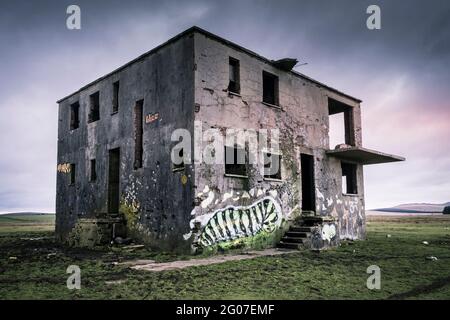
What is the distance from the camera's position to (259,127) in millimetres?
12086

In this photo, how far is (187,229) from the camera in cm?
979

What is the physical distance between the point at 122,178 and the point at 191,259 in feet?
16.8

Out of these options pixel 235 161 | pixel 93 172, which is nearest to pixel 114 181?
Result: pixel 93 172

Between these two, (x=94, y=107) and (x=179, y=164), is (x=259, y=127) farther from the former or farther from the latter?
(x=94, y=107)

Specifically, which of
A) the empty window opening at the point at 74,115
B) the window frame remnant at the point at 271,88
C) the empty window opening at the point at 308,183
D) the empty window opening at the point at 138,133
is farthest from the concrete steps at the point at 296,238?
the empty window opening at the point at 74,115

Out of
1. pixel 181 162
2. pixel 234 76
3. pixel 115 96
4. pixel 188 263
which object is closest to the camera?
pixel 188 263

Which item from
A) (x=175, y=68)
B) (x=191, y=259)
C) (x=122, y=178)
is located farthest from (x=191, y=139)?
(x=122, y=178)

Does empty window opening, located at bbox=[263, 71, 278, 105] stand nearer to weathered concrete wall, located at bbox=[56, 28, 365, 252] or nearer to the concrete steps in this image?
weathered concrete wall, located at bbox=[56, 28, 365, 252]

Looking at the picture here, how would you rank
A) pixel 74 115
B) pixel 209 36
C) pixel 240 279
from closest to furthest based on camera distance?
1. pixel 240 279
2. pixel 209 36
3. pixel 74 115

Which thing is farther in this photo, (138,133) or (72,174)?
(72,174)

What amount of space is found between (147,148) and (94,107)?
496cm

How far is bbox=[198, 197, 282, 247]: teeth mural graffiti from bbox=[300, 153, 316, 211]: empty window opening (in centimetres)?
237

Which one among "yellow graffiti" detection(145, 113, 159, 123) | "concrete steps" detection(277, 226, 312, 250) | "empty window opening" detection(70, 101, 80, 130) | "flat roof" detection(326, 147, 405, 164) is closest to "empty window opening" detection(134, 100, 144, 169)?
"yellow graffiti" detection(145, 113, 159, 123)
